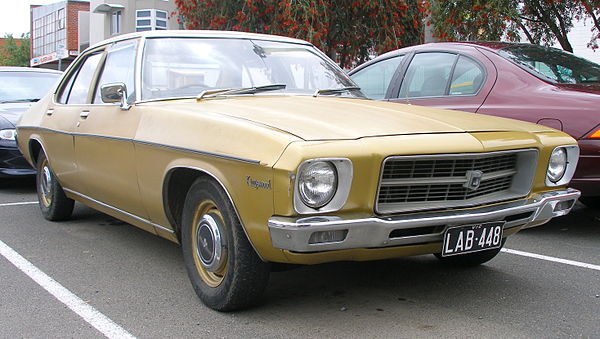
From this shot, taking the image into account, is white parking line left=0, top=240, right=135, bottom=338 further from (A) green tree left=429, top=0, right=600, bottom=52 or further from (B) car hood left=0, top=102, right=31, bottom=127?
(A) green tree left=429, top=0, right=600, bottom=52

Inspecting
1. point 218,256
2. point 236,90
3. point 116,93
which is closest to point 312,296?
point 218,256

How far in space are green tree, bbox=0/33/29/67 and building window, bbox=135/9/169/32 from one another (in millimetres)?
34492

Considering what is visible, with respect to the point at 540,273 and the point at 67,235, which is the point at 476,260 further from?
the point at 67,235

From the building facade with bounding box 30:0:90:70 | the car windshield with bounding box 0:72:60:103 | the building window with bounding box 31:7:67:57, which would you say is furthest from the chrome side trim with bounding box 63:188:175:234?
the building window with bounding box 31:7:67:57

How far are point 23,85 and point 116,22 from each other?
31.0 m

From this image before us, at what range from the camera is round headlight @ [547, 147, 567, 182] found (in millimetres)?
3879

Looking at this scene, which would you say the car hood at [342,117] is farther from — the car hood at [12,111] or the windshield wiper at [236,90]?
the car hood at [12,111]

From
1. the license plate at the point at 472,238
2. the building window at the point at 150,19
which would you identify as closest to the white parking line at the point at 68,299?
the license plate at the point at 472,238

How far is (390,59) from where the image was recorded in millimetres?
6789

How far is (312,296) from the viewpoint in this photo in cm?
393

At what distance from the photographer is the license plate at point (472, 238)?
3.33 meters

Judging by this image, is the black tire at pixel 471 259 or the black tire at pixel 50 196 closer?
the black tire at pixel 471 259

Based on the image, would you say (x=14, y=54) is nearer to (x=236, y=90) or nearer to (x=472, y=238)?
(x=236, y=90)

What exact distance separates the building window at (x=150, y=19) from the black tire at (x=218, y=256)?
34.6 meters
